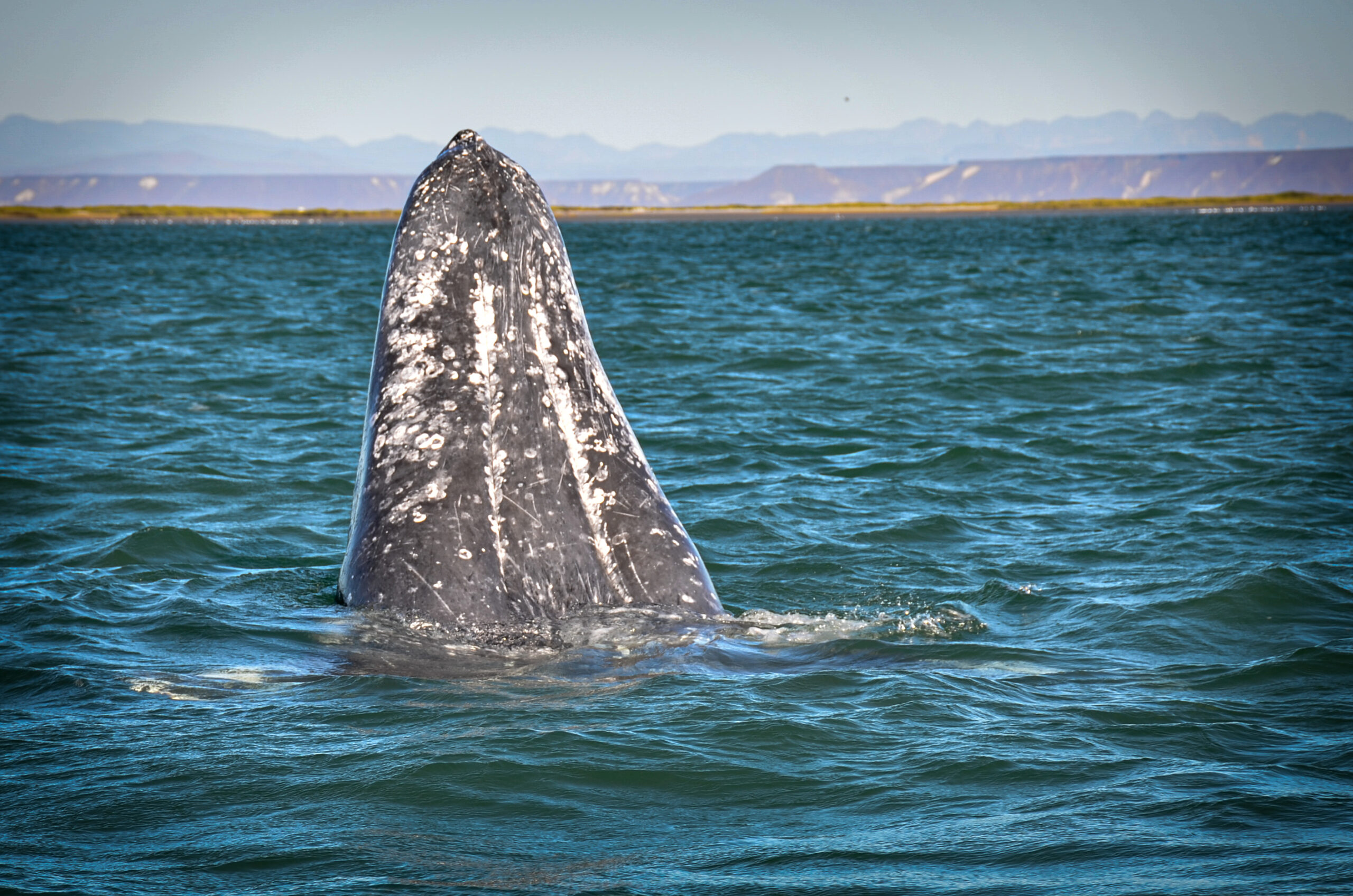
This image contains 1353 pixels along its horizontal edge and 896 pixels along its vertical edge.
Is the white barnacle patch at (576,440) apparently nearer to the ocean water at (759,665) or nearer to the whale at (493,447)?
the whale at (493,447)

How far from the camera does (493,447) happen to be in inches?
194

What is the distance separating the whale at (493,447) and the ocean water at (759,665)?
19 cm

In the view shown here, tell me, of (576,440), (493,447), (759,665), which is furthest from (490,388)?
(759,665)

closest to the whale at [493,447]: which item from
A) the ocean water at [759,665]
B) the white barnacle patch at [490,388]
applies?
the white barnacle patch at [490,388]

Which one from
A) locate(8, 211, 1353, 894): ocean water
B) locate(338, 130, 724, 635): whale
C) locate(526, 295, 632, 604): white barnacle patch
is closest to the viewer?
locate(8, 211, 1353, 894): ocean water

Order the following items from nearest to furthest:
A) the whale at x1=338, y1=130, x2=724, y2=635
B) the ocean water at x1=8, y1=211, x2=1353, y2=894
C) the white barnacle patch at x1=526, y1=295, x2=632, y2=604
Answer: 1. the ocean water at x1=8, y1=211, x2=1353, y2=894
2. the whale at x1=338, y1=130, x2=724, y2=635
3. the white barnacle patch at x1=526, y1=295, x2=632, y2=604

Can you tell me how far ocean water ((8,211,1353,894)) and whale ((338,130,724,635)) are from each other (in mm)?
191

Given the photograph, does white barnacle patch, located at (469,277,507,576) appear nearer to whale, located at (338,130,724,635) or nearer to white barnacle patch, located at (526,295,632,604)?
whale, located at (338,130,724,635)

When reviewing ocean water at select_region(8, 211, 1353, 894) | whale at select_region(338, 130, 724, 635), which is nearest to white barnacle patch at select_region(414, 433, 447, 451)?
whale at select_region(338, 130, 724, 635)

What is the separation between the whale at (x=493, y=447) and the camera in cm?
483

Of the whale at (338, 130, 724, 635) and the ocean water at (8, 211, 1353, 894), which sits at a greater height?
the whale at (338, 130, 724, 635)

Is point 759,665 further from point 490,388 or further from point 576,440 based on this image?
point 490,388

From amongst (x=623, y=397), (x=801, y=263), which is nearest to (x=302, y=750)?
(x=623, y=397)

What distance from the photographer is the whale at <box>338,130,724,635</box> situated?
4.83 metres
